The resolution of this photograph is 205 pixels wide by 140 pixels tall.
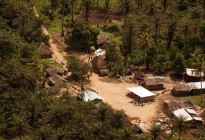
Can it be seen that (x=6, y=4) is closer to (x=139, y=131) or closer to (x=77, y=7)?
(x=77, y=7)

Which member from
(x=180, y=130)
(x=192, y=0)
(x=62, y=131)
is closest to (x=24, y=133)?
(x=62, y=131)

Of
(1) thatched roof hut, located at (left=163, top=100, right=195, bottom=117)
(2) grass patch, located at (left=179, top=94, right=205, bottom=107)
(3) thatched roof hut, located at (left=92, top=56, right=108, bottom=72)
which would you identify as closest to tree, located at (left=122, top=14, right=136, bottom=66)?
(3) thatched roof hut, located at (left=92, top=56, right=108, bottom=72)

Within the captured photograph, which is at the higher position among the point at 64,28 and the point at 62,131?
the point at 64,28

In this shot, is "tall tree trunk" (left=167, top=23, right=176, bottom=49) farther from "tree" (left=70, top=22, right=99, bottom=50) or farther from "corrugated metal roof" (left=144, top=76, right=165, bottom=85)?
"tree" (left=70, top=22, right=99, bottom=50)

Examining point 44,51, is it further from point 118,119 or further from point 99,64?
point 118,119

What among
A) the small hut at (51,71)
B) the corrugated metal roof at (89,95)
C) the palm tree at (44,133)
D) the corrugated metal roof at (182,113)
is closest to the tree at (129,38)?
the small hut at (51,71)

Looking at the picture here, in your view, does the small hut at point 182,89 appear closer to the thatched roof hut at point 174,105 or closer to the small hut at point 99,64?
the thatched roof hut at point 174,105
